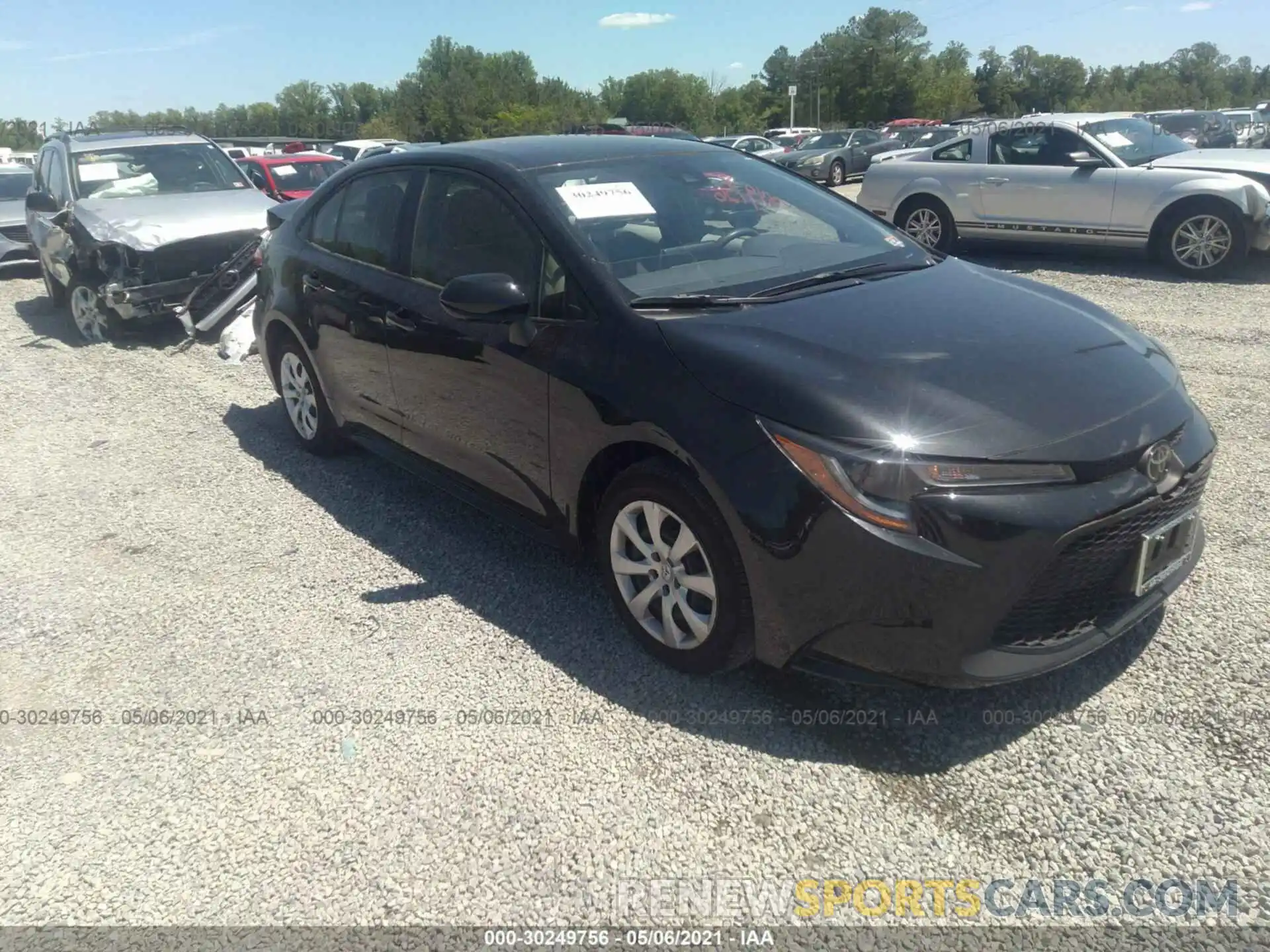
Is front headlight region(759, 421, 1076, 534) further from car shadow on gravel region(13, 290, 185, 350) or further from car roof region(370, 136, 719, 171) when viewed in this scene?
car shadow on gravel region(13, 290, 185, 350)

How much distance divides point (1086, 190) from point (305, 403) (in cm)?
827

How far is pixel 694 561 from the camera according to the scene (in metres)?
3.07

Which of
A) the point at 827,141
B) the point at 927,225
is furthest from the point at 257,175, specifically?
the point at 827,141

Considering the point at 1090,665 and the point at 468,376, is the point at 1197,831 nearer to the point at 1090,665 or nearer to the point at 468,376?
the point at 1090,665

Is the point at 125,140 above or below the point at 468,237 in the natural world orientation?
above

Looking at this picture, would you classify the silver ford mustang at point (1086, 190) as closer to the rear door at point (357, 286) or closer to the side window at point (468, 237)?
the rear door at point (357, 286)

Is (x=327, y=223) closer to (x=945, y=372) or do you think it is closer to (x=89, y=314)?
(x=945, y=372)

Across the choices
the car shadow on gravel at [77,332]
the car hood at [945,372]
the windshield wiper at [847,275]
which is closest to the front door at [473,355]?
the car hood at [945,372]

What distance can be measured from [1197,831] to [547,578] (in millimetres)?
2444

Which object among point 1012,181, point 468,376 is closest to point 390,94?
point 1012,181

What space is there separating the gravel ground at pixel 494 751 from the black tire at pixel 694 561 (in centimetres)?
15

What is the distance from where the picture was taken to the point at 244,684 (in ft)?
11.2

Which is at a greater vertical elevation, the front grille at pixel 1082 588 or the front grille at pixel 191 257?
the front grille at pixel 191 257

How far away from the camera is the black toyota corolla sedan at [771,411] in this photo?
2617 mm
